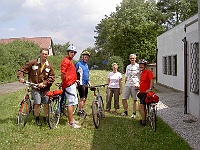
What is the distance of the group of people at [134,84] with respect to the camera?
24.2 feet

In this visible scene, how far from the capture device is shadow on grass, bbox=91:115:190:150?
231 inches

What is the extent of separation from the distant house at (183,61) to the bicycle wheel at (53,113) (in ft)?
12.1

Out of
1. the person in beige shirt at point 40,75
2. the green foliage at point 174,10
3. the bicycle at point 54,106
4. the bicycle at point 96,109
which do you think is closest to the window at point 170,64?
the bicycle at point 96,109

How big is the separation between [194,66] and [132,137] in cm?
371

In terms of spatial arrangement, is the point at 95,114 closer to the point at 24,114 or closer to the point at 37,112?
the point at 37,112

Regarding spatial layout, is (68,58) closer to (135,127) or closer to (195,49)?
(135,127)

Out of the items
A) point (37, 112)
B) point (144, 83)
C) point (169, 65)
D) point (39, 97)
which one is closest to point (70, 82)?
point (39, 97)

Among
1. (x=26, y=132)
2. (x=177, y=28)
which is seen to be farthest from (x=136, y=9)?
(x=26, y=132)

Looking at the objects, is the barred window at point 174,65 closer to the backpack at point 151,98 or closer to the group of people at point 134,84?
the group of people at point 134,84

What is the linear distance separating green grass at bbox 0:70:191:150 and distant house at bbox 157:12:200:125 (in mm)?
1834

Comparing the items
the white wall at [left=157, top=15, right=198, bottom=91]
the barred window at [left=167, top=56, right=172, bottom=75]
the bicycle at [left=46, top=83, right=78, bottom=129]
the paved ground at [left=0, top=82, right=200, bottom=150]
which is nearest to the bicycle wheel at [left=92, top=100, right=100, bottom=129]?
the bicycle at [left=46, top=83, right=78, bottom=129]

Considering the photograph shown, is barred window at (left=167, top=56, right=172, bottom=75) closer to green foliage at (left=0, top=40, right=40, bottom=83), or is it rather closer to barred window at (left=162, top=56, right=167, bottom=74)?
barred window at (left=162, top=56, right=167, bottom=74)

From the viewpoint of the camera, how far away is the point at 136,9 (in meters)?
43.1

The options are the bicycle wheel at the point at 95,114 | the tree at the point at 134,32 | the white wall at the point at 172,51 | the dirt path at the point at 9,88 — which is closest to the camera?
the bicycle wheel at the point at 95,114
